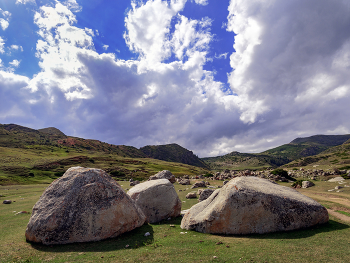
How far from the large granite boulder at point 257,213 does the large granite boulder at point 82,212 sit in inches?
225

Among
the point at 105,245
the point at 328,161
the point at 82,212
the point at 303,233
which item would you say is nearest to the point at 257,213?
the point at 303,233

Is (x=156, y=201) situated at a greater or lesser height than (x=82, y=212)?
lesser

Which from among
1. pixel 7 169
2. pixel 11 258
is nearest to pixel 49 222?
pixel 11 258

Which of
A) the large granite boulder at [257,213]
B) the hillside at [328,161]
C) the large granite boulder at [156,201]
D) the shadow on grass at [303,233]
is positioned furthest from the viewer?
the hillside at [328,161]

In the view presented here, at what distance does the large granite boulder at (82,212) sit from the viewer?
10508 millimetres

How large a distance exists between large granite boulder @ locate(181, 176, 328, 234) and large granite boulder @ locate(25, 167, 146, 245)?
5.72 m

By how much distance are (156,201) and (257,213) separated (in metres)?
9.10

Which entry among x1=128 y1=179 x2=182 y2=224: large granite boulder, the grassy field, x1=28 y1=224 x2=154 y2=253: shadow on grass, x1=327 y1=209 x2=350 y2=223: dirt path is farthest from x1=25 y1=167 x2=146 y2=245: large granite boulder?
x1=327 y1=209 x2=350 y2=223: dirt path

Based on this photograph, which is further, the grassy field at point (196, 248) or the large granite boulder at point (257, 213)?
the large granite boulder at point (257, 213)

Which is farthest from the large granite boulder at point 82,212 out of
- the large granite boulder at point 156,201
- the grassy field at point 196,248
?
the large granite boulder at point 156,201

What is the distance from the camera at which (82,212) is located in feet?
36.3

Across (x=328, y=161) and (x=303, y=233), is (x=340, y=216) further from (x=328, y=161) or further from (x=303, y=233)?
(x=328, y=161)

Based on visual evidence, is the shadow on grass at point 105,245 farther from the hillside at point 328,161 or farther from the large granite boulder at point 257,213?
the hillside at point 328,161

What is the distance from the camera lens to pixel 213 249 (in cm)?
A: 914
